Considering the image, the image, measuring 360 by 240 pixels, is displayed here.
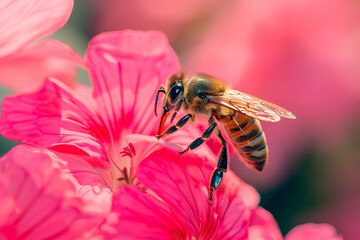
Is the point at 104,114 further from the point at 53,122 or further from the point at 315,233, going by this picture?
the point at 315,233

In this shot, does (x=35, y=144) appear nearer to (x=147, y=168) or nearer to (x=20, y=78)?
(x=147, y=168)

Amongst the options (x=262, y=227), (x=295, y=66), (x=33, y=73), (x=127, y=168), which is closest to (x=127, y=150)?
(x=127, y=168)

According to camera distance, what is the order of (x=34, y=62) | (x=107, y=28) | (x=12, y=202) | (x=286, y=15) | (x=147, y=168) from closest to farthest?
(x=12, y=202) < (x=147, y=168) < (x=34, y=62) < (x=286, y=15) < (x=107, y=28)

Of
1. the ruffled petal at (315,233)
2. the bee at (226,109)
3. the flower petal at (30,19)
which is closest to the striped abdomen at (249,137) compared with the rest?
the bee at (226,109)

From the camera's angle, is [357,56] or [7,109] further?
[357,56]

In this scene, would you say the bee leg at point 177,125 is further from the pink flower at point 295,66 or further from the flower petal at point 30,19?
the pink flower at point 295,66

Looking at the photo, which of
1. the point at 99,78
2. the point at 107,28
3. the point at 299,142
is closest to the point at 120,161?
the point at 99,78

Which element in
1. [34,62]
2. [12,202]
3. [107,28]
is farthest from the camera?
[107,28]

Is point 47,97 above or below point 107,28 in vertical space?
above
